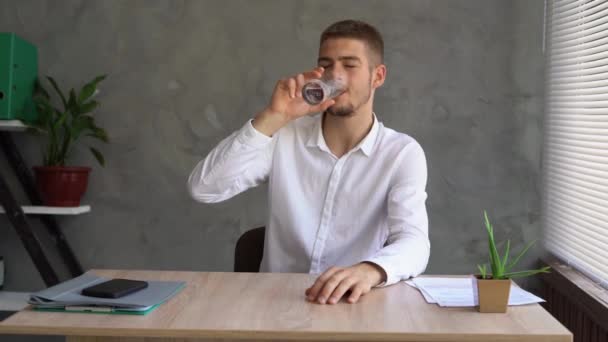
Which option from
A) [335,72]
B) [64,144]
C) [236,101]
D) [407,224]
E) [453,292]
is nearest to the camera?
[453,292]

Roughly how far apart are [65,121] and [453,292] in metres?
2.25

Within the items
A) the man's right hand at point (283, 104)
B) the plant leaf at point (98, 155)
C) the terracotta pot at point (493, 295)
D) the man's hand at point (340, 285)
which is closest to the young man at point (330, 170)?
the man's right hand at point (283, 104)

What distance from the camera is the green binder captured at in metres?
3.03

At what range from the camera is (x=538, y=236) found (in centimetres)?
325

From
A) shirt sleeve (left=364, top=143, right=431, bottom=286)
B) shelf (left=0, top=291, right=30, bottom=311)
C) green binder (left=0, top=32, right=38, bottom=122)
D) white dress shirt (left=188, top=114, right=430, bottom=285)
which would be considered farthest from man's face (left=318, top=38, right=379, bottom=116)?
shelf (left=0, top=291, right=30, bottom=311)

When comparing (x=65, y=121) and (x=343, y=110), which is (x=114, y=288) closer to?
Result: (x=343, y=110)

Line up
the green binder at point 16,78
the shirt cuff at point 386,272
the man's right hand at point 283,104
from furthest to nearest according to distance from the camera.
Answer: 1. the green binder at point 16,78
2. the man's right hand at point 283,104
3. the shirt cuff at point 386,272

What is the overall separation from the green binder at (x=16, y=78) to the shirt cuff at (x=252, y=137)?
4.95 feet

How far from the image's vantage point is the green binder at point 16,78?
3.03 meters

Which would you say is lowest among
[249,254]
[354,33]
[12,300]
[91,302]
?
[12,300]

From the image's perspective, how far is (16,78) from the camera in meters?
3.10

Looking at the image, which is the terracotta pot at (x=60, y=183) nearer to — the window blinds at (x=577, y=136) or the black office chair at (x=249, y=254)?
the black office chair at (x=249, y=254)

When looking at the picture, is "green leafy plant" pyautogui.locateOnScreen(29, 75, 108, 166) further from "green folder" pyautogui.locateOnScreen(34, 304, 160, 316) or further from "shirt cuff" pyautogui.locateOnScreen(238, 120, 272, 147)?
"green folder" pyautogui.locateOnScreen(34, 304, 160, 316)

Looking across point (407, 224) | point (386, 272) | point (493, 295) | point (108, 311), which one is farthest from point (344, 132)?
point (108, 311)
